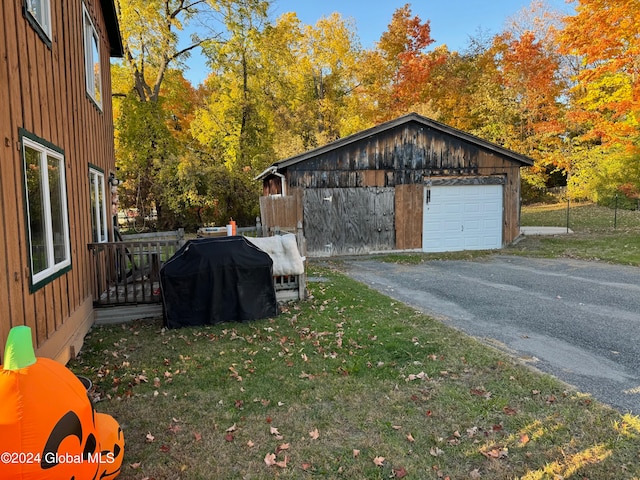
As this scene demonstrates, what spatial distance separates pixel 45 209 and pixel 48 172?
472 mm

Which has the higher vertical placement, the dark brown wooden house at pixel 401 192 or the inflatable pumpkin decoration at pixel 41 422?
the dark brown wooden house at pixel 401 192

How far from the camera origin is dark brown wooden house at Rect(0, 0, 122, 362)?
3.63 m

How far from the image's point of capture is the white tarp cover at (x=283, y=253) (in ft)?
24.3

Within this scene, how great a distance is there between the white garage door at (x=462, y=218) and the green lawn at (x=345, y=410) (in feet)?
29.0

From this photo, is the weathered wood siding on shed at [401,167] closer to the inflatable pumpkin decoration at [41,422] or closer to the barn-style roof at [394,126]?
the barn-style roof at [394,126]

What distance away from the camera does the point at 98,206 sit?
8008mm

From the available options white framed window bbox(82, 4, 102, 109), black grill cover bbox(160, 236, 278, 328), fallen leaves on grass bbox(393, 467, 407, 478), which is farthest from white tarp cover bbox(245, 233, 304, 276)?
fallen leaves on grass bbox(393, 467, 407, 478)

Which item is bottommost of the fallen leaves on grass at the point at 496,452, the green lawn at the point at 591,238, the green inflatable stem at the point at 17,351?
the fallen leaves on grass at the point at 496,452

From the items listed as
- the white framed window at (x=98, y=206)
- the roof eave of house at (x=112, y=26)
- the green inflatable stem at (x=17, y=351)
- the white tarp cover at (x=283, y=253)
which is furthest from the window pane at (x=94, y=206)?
the green inflatable stem at (x=17, y=351)

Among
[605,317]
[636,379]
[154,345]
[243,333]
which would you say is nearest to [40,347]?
[154,345]

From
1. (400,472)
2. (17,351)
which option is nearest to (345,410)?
(400,472)

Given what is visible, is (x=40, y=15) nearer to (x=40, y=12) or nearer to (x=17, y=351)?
(x=40, y=12)

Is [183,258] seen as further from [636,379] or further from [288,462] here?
[636,379]

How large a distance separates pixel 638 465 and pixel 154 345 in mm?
4979
